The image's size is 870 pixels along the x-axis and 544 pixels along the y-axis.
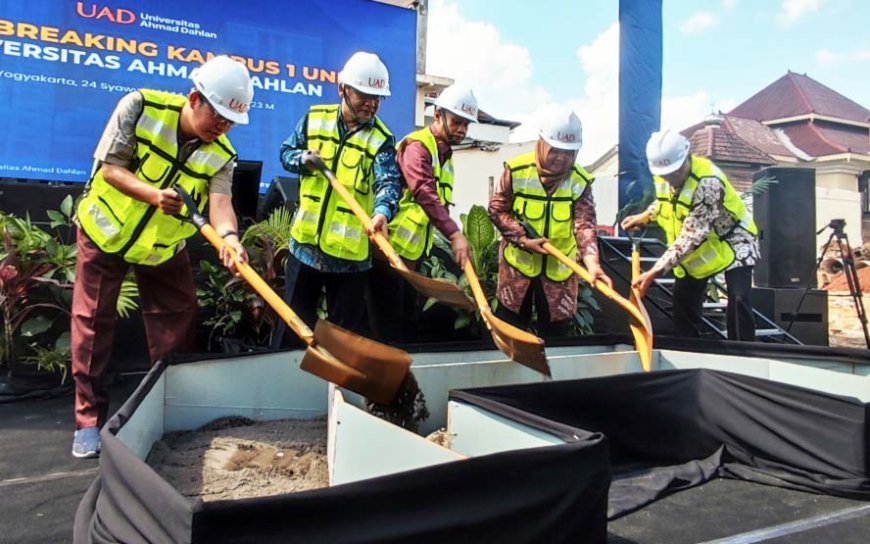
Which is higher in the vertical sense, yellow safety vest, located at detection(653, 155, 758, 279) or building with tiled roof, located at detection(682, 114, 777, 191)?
building with tiled roof, located at detection(682, 114, 777, 191)

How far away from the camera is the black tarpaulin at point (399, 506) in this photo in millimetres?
1146

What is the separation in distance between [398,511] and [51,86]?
215 inches

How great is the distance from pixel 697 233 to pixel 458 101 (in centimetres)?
142

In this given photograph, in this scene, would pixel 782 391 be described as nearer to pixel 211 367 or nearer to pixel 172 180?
pixel 211 367

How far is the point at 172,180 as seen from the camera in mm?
2500

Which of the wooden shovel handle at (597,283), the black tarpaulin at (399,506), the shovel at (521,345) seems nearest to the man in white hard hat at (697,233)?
the wooden shovel handle at (597,283)

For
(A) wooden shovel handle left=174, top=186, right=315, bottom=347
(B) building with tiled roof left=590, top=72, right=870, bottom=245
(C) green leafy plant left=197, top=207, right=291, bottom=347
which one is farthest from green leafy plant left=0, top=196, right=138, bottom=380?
(B) building with tiled roof left=590, top=72, right=870, bottom=245

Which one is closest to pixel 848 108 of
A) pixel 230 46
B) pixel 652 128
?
pixel 652 128

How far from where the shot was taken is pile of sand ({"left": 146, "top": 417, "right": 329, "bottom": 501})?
6.34ft

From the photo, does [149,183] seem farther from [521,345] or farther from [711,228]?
[711,228]

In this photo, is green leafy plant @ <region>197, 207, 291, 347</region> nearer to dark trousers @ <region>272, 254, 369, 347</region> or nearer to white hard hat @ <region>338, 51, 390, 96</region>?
dark trousers @ <region>272, 254, 369, 347</region>

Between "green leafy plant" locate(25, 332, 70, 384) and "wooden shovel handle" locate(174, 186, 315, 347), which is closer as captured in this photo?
"wooden shovel handle" locate(174, 186, 315, 347)

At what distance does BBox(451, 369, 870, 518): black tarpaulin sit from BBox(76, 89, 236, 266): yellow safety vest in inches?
51.5

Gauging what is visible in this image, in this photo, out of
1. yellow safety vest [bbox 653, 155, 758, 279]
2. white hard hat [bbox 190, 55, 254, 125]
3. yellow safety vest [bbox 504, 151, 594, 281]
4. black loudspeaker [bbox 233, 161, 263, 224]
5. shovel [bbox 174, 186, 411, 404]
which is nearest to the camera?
shovel [bbox 174, 186, 411, 404]
